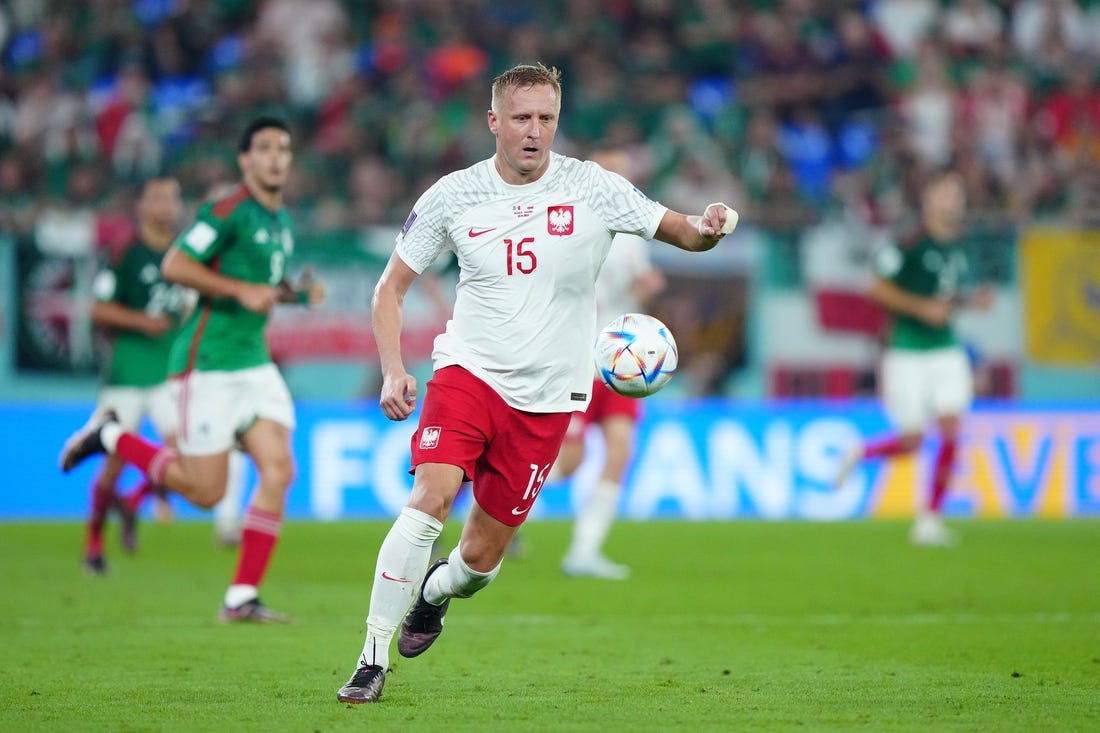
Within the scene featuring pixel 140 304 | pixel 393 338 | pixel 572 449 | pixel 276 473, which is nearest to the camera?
pixel 393 338

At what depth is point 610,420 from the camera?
459 inches

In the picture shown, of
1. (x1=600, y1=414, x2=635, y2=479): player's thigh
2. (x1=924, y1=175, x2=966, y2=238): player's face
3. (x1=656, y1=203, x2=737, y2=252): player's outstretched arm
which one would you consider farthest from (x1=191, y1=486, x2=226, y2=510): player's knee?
(x1=924, y1=175, x2=966, y2=238): player's face

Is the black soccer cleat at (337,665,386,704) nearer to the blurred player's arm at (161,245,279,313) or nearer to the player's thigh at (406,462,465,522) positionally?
the player's thigh at (406,462,465,522)

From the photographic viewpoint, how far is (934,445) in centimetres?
1741

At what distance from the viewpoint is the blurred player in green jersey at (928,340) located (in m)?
14.4

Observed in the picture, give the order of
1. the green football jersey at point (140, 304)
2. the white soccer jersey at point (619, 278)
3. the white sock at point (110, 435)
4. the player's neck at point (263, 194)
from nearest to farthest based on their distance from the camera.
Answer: the player's neck at point (263, 194)
the white sock at point (110, 435)
the white soccer jersey at point (619, 278)
the green football jersey at point (140, 304)

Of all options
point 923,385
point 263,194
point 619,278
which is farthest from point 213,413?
point 923,385

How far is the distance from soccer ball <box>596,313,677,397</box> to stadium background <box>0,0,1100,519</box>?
29.1ft

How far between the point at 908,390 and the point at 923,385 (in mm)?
140

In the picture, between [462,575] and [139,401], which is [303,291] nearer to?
[462,575]

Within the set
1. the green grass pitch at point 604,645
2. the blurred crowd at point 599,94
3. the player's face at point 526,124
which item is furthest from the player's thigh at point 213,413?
the blurred crowd at point 599,94

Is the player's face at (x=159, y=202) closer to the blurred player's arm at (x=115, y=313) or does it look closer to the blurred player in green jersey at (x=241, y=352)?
the blurred player's arm at (x=115, y=313)

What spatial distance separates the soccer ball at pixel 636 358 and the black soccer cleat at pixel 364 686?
1612 mm

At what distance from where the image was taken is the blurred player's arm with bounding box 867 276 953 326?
14.4 metres
